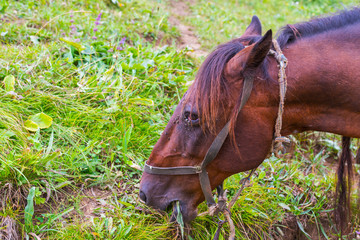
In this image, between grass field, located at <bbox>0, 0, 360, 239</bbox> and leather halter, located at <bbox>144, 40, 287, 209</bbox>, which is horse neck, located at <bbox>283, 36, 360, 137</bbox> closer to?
leather halter, located at <bbox>144, 40, 287, 209</bbox>

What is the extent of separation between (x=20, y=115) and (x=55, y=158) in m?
0.50

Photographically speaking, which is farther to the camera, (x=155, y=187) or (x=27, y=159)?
(x=27, y=159)

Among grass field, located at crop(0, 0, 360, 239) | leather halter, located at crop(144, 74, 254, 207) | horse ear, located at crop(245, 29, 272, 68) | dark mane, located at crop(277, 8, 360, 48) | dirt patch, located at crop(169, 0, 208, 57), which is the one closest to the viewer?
horse ear, located at crop(245, 29, 272, 68)

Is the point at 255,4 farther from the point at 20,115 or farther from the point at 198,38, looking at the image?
the point at 20,115

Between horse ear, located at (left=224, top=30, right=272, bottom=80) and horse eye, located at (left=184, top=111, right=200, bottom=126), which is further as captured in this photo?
horse eye, located at (left=184, top=111, right=200, bottom=126)

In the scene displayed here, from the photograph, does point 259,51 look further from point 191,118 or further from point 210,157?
point 210,157

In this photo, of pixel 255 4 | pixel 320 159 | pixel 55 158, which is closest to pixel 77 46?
pixel 55 158

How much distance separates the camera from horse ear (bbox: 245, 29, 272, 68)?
1740 mm

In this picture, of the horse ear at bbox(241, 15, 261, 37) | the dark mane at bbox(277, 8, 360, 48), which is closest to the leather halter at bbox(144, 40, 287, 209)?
the dark mane at bbox(277, 8, 360, 48)

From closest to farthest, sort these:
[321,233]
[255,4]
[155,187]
A: [155,187] → [321,233] → [255,4]

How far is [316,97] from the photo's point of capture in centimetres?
203

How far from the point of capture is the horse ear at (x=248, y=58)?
5.81 ft

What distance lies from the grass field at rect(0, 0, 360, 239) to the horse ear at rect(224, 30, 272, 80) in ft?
3.62

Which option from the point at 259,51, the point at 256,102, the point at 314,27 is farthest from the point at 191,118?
the point at 314,27
